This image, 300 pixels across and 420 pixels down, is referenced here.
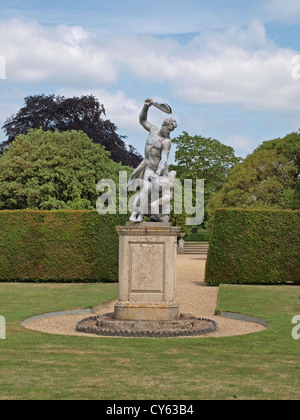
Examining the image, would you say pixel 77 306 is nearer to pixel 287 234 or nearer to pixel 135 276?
pixel 135 276

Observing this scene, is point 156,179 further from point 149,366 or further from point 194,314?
point 149,366

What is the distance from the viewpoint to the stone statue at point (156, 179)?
12430 millimetres

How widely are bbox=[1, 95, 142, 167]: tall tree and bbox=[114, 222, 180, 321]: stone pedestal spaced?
3385 centimetres

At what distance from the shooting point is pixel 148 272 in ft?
39.7

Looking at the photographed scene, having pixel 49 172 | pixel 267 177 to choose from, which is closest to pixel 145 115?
pixel 49 172

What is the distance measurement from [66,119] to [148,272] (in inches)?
1448

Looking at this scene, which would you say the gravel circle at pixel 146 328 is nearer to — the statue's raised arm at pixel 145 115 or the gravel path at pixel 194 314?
the gravel path at pixel 194 314

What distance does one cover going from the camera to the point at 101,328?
11.8 meters

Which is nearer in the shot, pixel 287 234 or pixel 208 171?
pixel 287 234

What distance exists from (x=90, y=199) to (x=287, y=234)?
59.8 ft

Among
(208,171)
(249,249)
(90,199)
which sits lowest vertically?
(249,249)

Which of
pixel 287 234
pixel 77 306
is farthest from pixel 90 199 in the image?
pixel 77 306

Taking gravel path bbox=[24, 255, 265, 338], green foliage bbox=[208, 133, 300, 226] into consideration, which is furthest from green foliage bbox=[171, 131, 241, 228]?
gravel path bbox=[24, 255, 265, 338]

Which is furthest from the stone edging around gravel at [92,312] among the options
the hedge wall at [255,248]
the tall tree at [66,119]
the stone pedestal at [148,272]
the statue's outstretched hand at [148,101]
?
the tall tree at [66,119]
